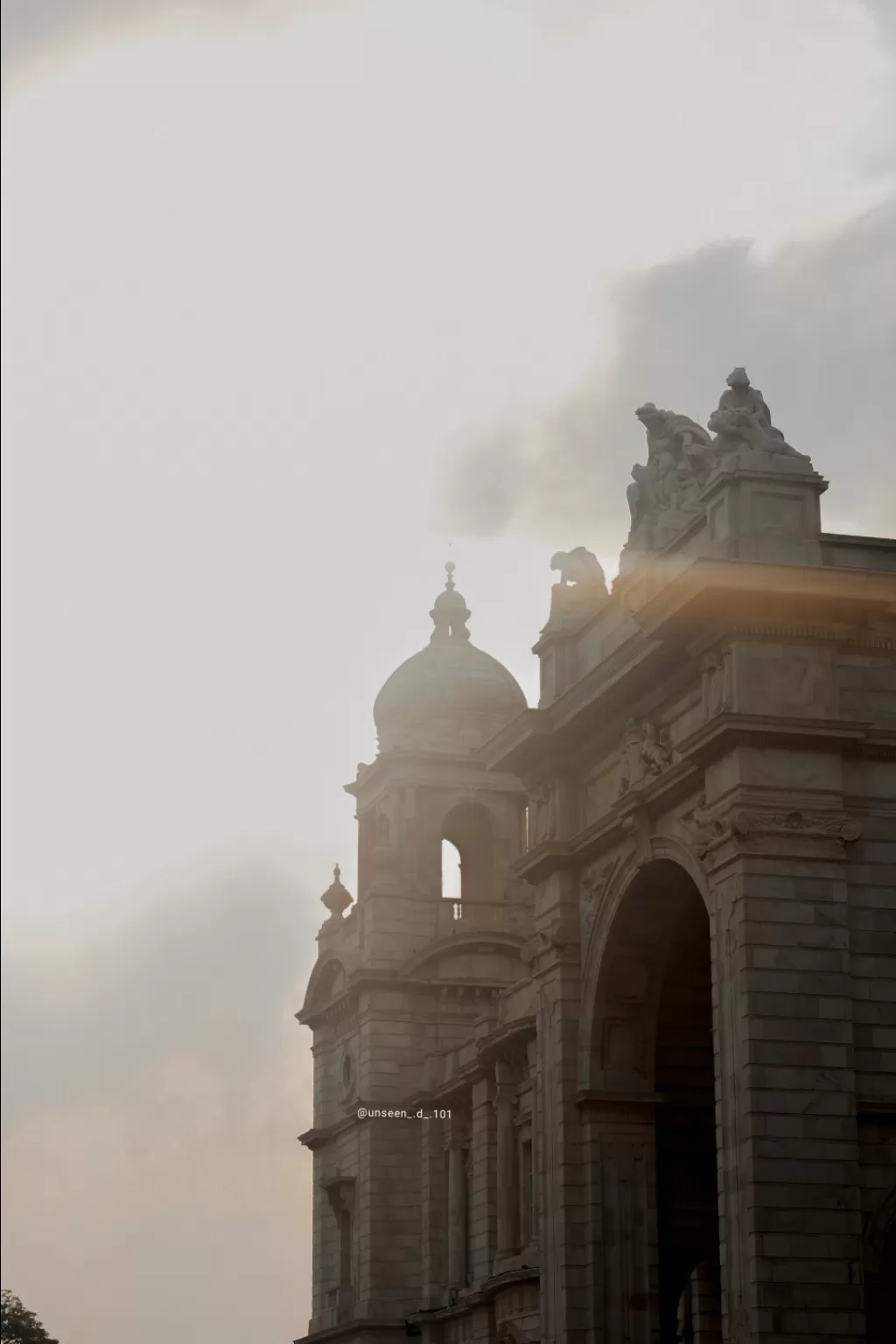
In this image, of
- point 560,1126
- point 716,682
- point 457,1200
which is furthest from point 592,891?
point 457,1200

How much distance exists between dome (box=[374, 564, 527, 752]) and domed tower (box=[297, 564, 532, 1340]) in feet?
0.16

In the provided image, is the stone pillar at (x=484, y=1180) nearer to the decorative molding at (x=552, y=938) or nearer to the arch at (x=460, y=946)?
the arch at (x=460, y=946)

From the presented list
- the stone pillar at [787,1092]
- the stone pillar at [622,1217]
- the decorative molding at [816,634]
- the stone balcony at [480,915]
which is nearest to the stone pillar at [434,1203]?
the stone balcony at [480,915]

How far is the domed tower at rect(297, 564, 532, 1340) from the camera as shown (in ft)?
189

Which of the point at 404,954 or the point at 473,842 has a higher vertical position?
the point at 473,842

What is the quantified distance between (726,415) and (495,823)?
3114 cm

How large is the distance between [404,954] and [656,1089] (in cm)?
2341

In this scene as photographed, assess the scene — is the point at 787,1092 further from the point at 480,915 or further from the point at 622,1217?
the point at 480,915

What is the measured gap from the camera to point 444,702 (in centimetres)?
6406

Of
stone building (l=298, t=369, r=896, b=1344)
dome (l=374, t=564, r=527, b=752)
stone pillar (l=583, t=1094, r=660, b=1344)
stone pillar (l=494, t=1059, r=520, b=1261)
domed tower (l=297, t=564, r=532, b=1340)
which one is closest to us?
stone building (l=298, t=369, r=896, b=1344)

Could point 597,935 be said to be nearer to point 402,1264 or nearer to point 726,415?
point 726,415

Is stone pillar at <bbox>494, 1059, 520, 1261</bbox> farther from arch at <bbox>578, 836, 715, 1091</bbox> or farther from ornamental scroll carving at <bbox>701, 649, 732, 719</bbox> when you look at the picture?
ornamental scroll carving at <bbox>701, 649, 732, 719</bbox>

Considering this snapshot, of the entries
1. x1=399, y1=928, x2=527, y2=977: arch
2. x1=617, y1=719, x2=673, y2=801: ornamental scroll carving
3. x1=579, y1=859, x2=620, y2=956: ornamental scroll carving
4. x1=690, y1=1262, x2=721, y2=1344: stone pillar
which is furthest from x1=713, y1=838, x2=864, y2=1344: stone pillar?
x1=399, y1=928, x2=527, y2=977: arch

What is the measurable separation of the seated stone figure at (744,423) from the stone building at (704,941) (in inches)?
1.8
